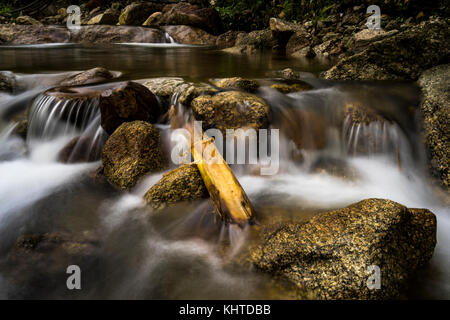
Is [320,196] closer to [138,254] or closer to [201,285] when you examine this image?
[201,285]

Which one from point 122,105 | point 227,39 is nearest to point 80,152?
point 122,105

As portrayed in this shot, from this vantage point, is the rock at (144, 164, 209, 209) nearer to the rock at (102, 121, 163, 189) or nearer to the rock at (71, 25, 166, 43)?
the rock at (102, 121, 163, 189)

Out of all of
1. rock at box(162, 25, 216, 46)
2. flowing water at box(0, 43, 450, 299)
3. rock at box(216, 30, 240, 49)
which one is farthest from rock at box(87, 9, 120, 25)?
flowing water at box(0, 43, 450, 299)

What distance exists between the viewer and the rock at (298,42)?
10453 millimetres

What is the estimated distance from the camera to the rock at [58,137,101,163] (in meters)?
4.11

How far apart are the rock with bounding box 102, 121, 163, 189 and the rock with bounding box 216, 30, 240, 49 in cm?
1232

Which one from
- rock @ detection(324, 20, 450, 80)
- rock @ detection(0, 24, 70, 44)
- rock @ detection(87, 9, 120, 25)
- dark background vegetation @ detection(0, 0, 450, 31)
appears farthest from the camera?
rock @ detection(87, 9, 120, 25)

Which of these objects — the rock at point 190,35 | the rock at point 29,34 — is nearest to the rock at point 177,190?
the rock at point 190,35

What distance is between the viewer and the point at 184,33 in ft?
51.0

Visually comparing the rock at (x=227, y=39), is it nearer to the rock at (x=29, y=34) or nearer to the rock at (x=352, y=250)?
the rock at (x=29, y=34)

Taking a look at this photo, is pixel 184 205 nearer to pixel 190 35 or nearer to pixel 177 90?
pixel 177 90

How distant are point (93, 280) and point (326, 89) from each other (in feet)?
15.9

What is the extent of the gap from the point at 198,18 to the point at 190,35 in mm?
1300

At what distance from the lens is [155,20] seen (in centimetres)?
1753
